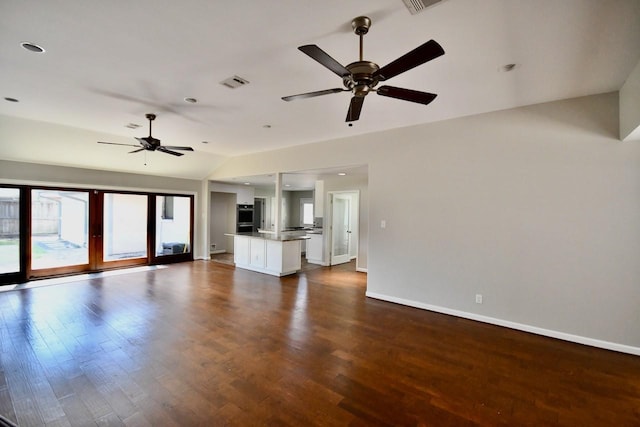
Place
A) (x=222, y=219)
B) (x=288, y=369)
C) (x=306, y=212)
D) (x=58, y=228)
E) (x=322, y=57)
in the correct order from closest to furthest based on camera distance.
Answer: (x=322, y=57) → (x=288, y=369) → (x=58, y=228) → (x=222, y=219) → (x=306, y=212)

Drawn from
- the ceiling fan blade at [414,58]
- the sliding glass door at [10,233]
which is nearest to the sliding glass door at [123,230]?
the sliding glass door at [10,233]

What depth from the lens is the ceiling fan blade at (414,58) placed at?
5.88 ft

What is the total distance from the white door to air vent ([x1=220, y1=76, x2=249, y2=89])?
490 cm

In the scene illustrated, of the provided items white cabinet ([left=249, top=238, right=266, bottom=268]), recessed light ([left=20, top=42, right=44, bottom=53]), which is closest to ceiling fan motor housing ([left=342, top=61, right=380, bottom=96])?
recessed light ([left=20, top=42, right=44, bottom=53])

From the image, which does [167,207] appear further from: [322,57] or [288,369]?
[322,57]

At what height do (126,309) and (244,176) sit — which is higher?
(244,176)

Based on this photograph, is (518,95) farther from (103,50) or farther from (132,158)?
(132,158)

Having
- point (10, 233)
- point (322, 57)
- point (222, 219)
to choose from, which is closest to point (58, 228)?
point (10, 233)

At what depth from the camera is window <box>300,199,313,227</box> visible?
12.2 metres

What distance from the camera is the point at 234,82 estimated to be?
323 centimetres

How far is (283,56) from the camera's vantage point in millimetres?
2678

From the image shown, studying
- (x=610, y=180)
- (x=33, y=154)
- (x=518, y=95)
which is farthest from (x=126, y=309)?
(x=610, y=180)

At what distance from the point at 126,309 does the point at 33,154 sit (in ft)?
12.9

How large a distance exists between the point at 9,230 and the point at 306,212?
8.63 metres
